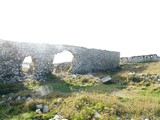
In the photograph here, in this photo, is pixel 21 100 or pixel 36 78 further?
pixel 36 78

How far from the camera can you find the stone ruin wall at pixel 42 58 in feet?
97.3

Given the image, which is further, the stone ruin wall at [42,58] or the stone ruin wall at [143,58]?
the stone ruin wall at [143,58]

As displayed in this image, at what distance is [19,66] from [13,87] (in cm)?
517

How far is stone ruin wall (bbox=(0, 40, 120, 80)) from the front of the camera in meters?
29.7

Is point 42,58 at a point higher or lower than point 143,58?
lower

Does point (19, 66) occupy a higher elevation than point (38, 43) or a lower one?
lower

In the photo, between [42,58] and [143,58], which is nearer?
[42,58]

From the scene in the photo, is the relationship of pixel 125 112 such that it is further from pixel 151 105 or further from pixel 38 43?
pixel 38 43

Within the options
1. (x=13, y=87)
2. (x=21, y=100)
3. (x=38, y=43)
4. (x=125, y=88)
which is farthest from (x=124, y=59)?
(x=21, y=100)

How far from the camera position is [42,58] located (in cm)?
3309

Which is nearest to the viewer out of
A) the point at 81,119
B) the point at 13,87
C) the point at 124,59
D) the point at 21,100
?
the point at 81,119

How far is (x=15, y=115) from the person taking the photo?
1695cm

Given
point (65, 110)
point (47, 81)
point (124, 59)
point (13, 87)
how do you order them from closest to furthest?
1. point (65, 110)
2. point (13, 87)
3. point (47, 81)
4. point (124, 59)

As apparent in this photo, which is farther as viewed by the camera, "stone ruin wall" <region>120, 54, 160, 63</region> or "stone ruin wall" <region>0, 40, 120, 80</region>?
"stone ruin wall" <region>120, 54, 160, 63</region>
